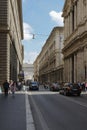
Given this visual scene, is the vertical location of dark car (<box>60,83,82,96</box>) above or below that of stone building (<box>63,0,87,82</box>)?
below

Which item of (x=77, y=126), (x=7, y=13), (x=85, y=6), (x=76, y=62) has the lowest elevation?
(x=77, y=126)

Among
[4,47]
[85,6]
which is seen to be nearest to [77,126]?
[4,47]

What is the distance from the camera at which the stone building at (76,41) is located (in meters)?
67.1

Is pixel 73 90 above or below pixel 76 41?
below

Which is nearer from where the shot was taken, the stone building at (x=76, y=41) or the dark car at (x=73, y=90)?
the dark car at (x=73, y=90)

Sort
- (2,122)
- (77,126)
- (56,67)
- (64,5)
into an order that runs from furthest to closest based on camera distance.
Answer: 1. (56,67)
2. (64,5)
3. (2,122)
4. (77,126)

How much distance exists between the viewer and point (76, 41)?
2810 inches

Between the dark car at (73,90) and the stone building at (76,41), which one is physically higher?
the stone building at (76,41)

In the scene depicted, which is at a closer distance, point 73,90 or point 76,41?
point 73,90

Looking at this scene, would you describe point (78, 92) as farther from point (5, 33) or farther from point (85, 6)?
point (85, 6)

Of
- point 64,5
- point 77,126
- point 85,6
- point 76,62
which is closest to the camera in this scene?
point 77,126

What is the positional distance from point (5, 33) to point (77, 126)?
36189 millimetres

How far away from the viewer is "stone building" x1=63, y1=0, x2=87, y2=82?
67.1 m

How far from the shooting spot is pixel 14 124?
14242 mm
